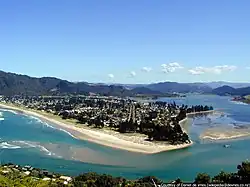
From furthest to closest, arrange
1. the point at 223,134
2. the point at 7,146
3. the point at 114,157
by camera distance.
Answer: the point at 223,134, the point at 7,146, the point at 114,157

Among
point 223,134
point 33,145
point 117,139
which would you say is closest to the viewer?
point 33,145

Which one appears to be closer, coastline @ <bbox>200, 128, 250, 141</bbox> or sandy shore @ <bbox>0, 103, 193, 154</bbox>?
sandy shore @ <bbox>0, 103, 193, 154</bbox>

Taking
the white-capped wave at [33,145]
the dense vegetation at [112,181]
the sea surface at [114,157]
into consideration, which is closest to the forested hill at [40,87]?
the white-capped wave at [33,145]

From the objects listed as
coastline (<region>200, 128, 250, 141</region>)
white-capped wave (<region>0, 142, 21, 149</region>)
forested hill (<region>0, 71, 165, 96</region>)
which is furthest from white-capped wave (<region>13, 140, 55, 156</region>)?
forested hill (<region>0, 71, 165, 96</region>)

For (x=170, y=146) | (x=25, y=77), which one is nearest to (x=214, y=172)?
(x=170, y=146)

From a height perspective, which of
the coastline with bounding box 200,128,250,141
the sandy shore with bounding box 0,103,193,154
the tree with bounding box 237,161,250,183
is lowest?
the sandy shore with bounding box 0,103,193,154

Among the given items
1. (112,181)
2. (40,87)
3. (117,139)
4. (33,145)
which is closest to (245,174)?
(112,181)

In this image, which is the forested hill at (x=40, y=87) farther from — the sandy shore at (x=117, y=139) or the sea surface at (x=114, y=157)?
the sea surface at (x=114, y=157)

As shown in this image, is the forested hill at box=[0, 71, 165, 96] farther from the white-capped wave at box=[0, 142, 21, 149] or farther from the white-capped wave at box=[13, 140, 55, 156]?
the white-capped wave at box=[0, 142, 21, 149]

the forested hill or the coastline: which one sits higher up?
the forested hill

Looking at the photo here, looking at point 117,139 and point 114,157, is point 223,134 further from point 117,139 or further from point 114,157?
point 114,157

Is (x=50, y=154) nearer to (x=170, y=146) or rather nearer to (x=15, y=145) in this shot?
(x=15, y=145)
